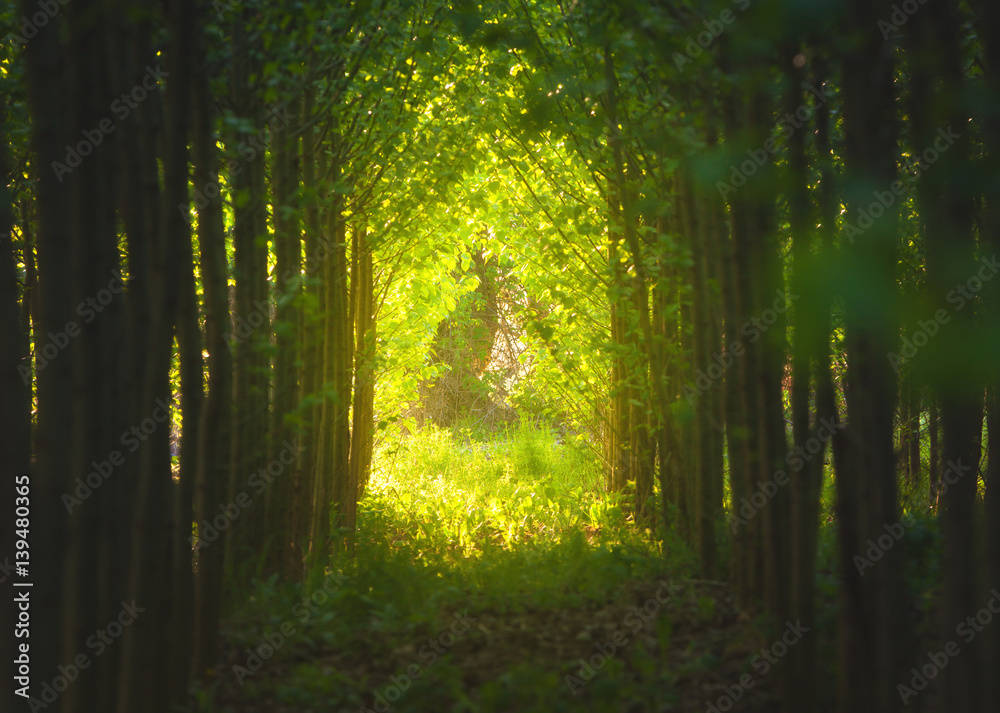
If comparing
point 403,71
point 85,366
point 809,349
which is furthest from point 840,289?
point 403,71

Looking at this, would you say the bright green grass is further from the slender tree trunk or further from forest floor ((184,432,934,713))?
the slender tree trunk

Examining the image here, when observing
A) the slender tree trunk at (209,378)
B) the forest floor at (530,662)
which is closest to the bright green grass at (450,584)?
the forest floor at (530,662)

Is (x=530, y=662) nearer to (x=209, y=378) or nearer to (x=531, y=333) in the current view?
(x=209, y=378)

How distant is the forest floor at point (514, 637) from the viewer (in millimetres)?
3404

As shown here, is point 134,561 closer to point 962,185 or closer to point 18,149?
point 962,185

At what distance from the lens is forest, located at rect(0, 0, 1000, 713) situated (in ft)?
7.14

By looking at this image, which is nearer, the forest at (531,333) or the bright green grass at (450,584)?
the forest at (531,333)

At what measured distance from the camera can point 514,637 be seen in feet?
14.0

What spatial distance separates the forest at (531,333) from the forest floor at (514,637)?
0.08ft

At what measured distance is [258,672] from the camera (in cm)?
378

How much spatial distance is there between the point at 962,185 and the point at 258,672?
3470 mm

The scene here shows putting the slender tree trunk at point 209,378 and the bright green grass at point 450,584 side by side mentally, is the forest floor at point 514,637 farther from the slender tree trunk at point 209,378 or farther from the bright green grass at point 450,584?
the slender tree trunk at point 209,378

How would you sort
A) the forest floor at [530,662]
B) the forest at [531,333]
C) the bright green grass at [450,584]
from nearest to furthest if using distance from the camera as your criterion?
the forest at [531,333]
the forest floor at [530,662]
the bright green grass at [450,584]

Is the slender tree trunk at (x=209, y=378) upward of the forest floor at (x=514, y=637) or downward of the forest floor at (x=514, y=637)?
upward
